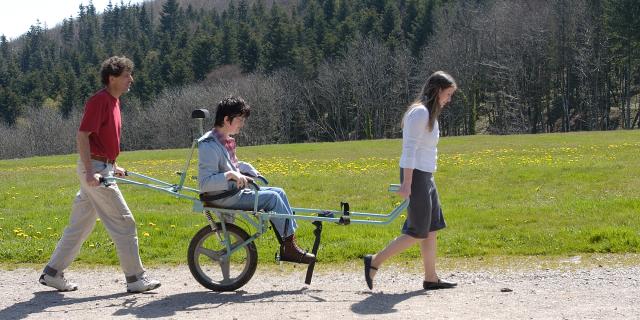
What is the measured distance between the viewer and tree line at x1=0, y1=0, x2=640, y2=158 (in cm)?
9250

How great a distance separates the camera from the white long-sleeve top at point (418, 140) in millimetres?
7273

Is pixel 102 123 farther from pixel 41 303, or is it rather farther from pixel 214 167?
pixel 41 303

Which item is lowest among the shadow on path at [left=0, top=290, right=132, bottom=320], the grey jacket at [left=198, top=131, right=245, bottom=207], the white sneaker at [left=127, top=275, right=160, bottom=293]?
the shadow on path at [left=0, top=290, right=132, bottom=320]

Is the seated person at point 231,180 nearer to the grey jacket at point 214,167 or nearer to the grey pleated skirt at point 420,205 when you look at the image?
the grey jacket at point 214,167

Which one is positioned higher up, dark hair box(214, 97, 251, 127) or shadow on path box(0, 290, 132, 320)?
dark hair box(214, 97, 251, 127)

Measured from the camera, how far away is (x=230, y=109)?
7648 millimetres

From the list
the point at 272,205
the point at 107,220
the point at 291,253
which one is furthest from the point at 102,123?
the point at 291,253

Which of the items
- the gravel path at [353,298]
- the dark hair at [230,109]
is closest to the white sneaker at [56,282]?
the gravel path at [353,298]

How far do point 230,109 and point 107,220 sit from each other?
5.64ft

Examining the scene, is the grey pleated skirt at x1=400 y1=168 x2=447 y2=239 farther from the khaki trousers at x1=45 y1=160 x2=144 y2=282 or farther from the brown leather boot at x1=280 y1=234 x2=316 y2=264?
the khaki trousers at x1=45 y1=160 x2=144 y2=282

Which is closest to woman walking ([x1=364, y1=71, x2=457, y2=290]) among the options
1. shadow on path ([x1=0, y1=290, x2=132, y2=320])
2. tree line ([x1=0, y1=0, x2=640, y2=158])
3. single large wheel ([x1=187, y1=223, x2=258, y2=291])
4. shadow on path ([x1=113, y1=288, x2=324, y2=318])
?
shadow on path ([x1=113, y1=288, x2=324, y2=318])

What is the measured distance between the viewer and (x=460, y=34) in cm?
10381

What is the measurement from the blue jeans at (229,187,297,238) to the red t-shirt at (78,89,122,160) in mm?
1410

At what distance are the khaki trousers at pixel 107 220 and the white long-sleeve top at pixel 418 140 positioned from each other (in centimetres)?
287
